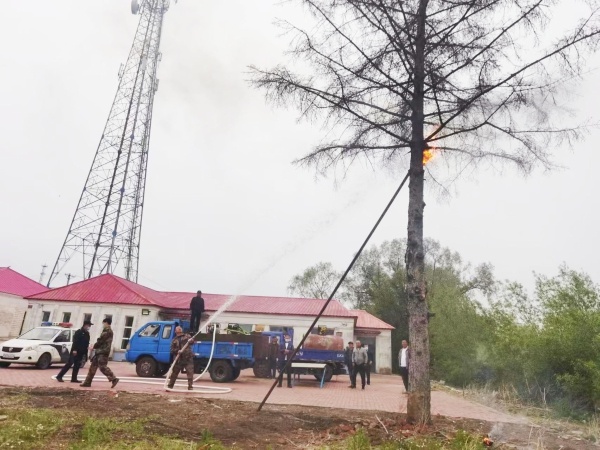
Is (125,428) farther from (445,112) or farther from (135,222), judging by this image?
(135,222)

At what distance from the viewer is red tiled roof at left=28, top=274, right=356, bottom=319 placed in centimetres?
2586

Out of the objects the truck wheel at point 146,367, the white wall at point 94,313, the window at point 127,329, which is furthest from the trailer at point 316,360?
the window at point 127,329

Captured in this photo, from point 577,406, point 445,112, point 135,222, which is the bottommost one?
point 577,406

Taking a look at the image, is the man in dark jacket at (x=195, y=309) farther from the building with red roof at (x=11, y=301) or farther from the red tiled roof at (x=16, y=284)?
the red tiled roof at (x=16, y=284)

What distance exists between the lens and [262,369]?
16.6 metres

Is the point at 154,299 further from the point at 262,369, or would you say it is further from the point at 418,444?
the point at 418,444

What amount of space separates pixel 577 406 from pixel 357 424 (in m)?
8.00

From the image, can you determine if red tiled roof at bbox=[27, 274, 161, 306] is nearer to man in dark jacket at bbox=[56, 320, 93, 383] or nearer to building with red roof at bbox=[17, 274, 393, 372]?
building with red roof at bbox=[17, 274, 393, 372]

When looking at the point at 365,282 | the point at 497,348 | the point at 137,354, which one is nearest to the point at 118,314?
the point at 137,354

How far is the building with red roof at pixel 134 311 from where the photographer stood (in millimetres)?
25234

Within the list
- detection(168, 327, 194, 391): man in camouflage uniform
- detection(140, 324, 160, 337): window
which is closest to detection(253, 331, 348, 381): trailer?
detection(140, 324, 160, 337): window

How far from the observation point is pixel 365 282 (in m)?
46.8

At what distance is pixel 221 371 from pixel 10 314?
24867 millimetres

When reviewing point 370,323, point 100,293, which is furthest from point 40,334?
point 370,323
